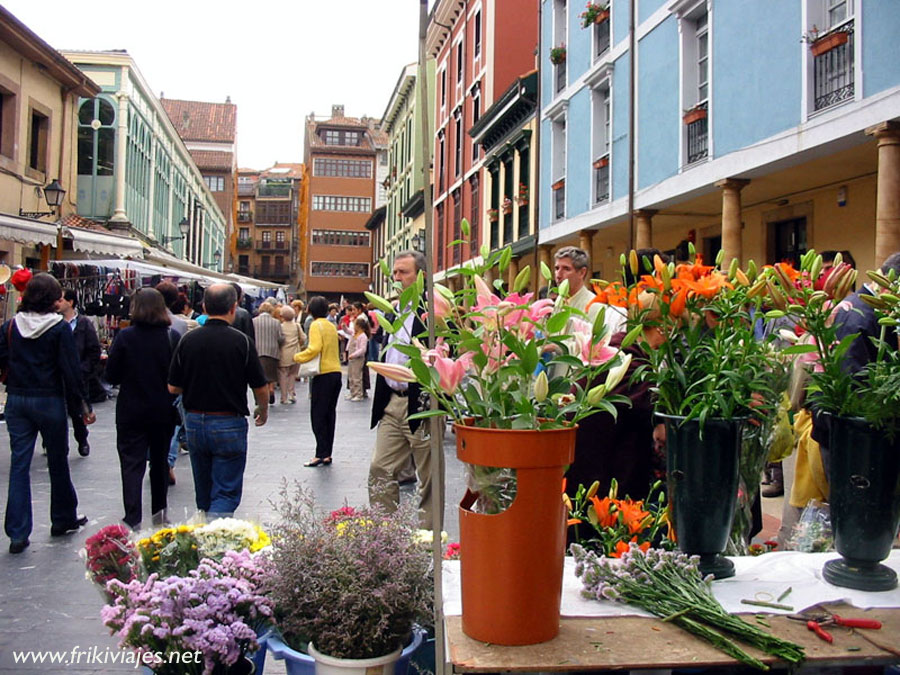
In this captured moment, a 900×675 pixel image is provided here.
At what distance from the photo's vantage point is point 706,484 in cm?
227

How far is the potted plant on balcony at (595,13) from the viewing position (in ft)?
58.5

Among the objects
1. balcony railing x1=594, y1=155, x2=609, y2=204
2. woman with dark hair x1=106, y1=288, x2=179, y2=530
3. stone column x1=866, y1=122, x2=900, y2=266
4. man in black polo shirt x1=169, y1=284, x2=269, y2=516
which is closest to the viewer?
man in black polo shirt x1=169, y1=284, x2=269, y2=516

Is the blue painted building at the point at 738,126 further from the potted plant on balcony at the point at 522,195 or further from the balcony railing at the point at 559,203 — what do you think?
the potted plant on balcony at the point at 522,195

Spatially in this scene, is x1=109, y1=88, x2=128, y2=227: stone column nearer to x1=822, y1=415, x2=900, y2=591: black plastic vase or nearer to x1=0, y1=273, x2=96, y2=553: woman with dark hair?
x1=0, y1=273, x2=96, y2=553: woman with dark hair

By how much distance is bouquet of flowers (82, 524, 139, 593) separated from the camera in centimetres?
251

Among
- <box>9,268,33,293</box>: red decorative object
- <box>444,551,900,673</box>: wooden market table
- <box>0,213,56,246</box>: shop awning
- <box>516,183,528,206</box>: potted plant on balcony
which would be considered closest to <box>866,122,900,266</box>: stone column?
<box>444,551,900,673</box>: wooden market table

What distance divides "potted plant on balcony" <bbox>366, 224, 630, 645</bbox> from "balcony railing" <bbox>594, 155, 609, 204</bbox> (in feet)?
54.5

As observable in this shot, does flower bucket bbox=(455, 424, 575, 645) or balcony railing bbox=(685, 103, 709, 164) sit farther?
balcony railing bbox=(685, 103, 709, 164)

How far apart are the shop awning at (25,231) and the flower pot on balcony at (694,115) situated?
10.8 m

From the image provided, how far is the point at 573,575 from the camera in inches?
93.5

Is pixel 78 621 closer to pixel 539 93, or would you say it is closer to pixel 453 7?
pixel 539 93

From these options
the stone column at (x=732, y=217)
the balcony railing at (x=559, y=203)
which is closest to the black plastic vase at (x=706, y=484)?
the stone column at (x=732, y=217)

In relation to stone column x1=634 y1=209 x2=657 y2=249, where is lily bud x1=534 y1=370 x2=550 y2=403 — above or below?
below

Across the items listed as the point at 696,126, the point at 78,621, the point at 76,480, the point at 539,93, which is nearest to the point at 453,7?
the point at 539,93
